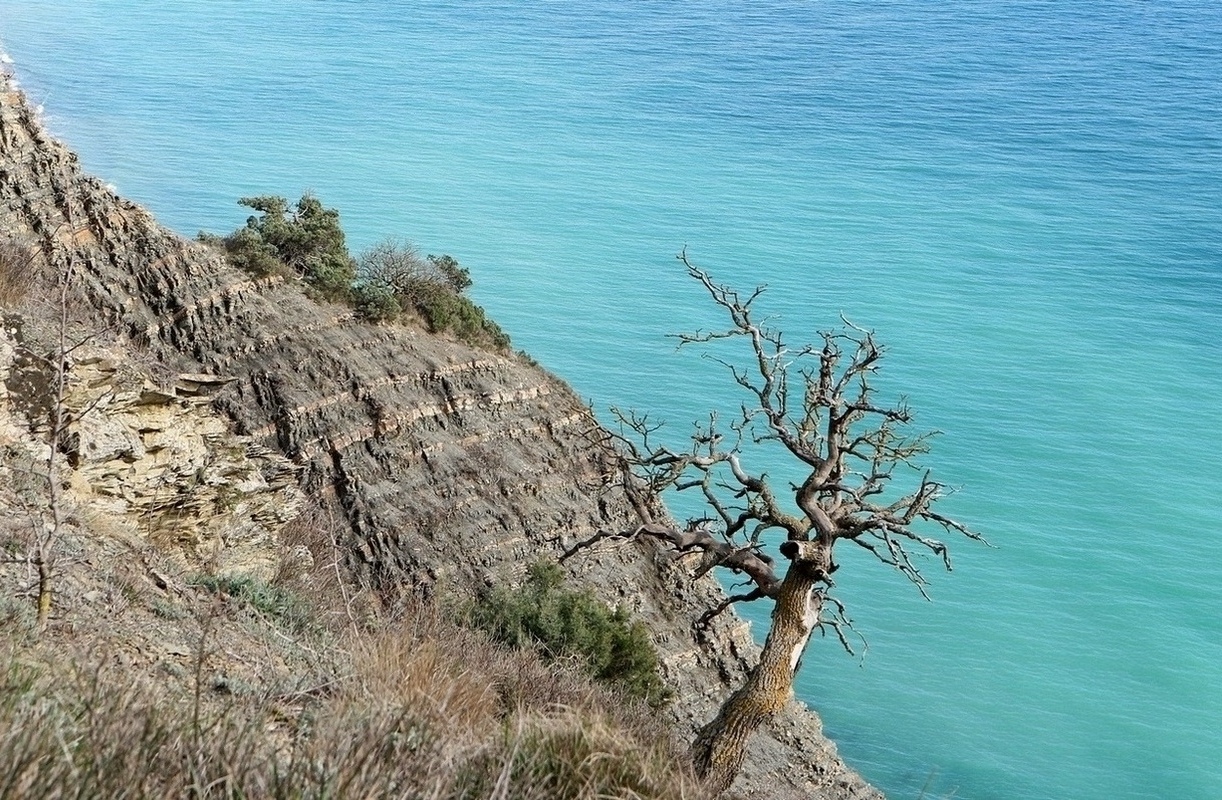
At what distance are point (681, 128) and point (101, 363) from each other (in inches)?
A: 3022

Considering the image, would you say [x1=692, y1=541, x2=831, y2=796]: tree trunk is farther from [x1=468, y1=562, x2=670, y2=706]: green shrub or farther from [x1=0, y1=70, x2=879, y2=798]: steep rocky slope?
[x1=0, y1=70, x2=879, y2=798]: steep rocky slope

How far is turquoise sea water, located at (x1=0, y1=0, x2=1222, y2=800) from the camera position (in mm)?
35000

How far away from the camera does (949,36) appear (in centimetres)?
11112

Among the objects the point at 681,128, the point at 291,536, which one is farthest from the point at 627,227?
the point at 291,536

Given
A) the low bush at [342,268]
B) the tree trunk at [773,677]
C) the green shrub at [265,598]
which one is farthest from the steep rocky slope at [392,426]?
the green shrub at [265,598]

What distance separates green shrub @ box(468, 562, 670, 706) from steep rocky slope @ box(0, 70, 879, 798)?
1243 millimetres

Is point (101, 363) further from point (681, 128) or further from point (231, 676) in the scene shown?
point (681, 128)

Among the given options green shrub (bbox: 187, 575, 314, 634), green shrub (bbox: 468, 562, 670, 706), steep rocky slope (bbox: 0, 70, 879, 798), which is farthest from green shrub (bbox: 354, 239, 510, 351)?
green shrub (bbox: 187, 575, 314, 634)

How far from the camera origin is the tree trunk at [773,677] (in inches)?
544

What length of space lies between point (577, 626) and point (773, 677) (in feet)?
28.7

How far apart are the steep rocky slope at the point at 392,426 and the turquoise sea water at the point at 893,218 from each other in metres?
6.65

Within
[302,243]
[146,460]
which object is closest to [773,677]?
[146,460]

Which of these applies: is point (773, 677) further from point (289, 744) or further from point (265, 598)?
point (289, 744)

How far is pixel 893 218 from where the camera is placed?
2874 inches
